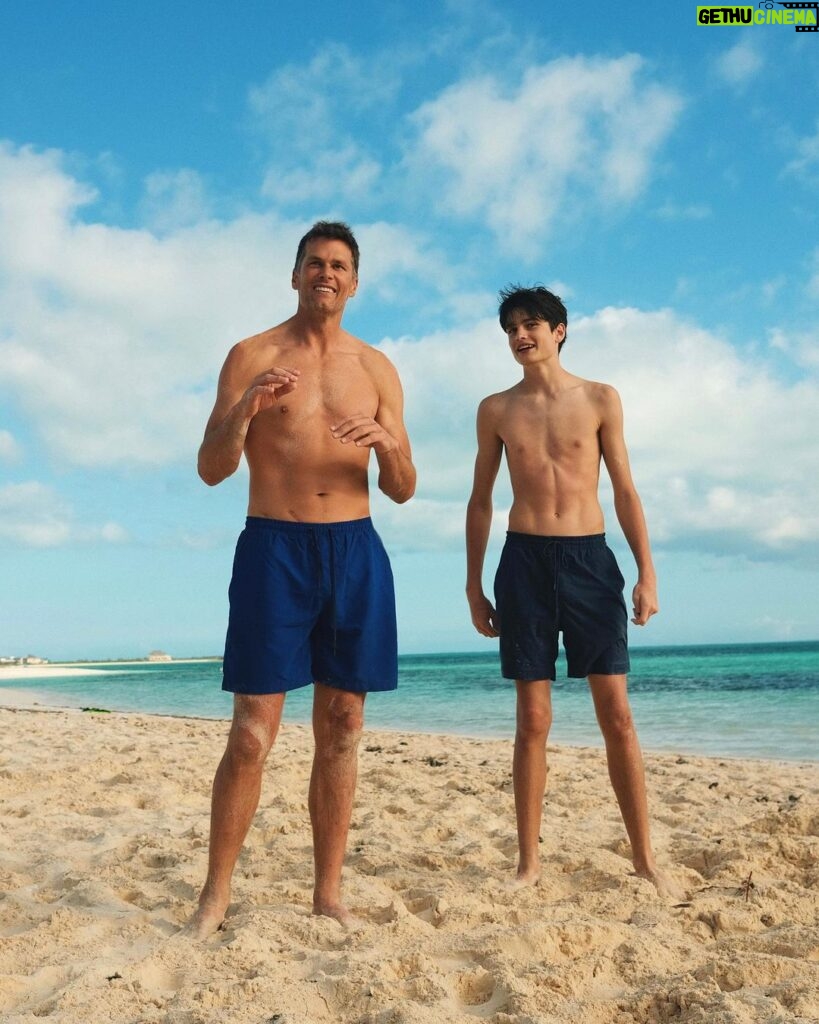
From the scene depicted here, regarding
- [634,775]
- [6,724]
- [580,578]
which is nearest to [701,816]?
[634,775]

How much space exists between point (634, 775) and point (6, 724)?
761cm

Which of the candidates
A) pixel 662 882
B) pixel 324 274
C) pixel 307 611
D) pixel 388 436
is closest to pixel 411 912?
pixel 662 882

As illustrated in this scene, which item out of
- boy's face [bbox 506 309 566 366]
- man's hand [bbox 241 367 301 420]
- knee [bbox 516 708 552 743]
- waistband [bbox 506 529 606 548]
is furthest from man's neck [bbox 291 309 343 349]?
knee [bbox 516 708 552 743]

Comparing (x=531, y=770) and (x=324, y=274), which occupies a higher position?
(x=324, y=274)

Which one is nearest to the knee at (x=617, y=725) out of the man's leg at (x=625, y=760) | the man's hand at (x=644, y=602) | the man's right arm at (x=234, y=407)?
the man's leg at (x=625, y=760)

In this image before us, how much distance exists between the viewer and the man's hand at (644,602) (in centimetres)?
342

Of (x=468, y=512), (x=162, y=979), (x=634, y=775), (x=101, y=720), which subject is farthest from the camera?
(x=101, y=720)

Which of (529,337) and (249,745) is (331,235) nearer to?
(529,337)

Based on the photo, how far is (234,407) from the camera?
2.78 meters

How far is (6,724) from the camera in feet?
29.3

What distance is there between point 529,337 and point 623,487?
2.39ft

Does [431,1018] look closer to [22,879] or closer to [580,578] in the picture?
[580,578]

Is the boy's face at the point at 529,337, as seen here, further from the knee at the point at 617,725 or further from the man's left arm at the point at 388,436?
the knee at the point at 617,725

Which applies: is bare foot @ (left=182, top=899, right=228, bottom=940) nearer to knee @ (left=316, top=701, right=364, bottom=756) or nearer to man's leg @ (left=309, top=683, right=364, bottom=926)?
man's leg @ (left=309, top=683, right=364, bottom=926)
